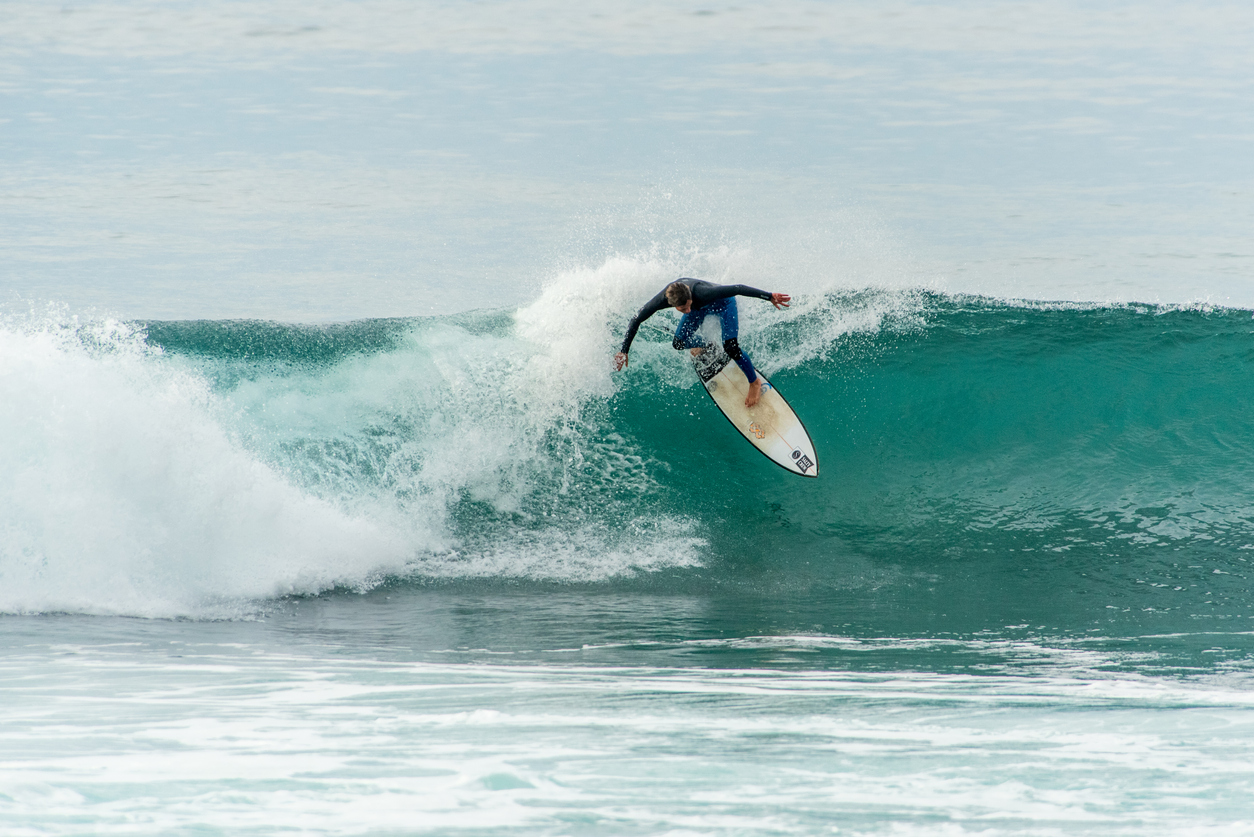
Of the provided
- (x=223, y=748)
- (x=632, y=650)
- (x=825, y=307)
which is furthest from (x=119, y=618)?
(x=825, y=307)

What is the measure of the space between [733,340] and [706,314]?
1.03 ft

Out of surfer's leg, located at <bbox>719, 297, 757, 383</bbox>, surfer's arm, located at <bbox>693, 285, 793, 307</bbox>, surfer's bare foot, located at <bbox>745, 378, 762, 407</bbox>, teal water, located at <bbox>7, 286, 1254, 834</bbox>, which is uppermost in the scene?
surfer's arm, located at <bbox>693, 285, 793, 307</bbox>

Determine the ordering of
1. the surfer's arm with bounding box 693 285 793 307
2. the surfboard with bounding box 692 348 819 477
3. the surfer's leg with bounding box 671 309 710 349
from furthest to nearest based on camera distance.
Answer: the surfboard with bounding box 692 348 819 477 → the surfer's leg with bounding box 671 309 710 349 → the surfer's arm with bounding box 693 285 793 307

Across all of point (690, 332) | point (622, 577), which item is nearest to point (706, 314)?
point (690, 332)

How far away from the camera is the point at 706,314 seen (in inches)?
311

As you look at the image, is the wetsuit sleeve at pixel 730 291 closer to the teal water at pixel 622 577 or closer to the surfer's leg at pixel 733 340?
the surfer's leg at pixel 733 340

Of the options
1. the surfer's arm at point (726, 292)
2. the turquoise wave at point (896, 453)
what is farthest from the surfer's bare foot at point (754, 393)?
the surfer's arm at point (726, 292)

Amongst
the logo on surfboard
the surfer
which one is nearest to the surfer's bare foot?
the surfer

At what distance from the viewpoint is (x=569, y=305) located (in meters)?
9.32

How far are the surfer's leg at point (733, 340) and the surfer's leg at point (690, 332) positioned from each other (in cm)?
20

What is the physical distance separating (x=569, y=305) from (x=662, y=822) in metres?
6.84

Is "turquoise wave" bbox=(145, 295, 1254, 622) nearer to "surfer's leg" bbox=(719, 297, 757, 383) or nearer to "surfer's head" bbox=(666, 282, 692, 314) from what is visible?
"surfer's leg" bbox=(719, 297, 757, 383)

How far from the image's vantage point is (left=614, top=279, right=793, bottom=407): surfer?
Answer: 24.4ft

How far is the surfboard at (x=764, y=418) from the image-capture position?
8.10 m
